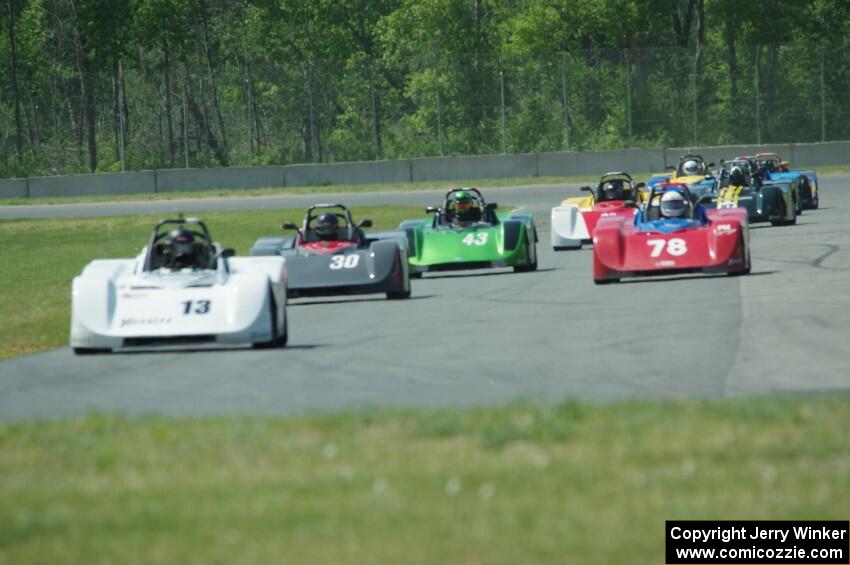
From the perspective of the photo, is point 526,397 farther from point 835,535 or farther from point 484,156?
point 484,156

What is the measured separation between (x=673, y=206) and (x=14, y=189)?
3936 centimetres

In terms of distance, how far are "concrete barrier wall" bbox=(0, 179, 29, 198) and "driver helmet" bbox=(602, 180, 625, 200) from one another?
109ft

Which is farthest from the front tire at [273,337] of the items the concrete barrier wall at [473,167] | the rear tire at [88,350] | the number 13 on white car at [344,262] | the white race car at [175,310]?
the concrete barrier wall at [473,167]

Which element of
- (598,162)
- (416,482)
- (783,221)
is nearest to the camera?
(416,482)

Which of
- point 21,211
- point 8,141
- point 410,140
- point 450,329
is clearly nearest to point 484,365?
point 450,329

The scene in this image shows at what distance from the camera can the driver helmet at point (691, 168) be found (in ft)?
113

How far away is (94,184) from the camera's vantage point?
56125 millimetres

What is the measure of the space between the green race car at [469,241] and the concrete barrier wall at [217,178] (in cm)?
3146

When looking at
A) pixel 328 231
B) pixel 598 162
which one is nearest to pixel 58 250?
pixel 328 231

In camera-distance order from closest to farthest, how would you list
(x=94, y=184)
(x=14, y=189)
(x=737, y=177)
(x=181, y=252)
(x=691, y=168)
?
(x=181, y=252) → (x=737, y=177) → (x=691, y=168) → (x=94, y=184) → (x=14, y=189)

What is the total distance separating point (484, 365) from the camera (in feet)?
42.3

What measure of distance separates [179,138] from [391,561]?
50785 millimetres

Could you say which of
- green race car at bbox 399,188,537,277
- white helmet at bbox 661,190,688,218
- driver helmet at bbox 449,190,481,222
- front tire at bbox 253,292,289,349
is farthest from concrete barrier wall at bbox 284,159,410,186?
front tire at bbox 253,292,289,349

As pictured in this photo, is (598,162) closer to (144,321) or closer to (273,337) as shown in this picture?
(273,337)
